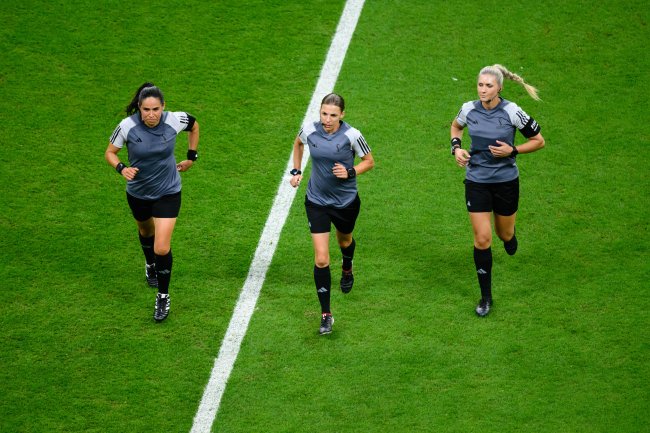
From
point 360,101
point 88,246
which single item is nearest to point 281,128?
point 360,101

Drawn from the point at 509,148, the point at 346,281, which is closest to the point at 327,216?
the point at 346,281

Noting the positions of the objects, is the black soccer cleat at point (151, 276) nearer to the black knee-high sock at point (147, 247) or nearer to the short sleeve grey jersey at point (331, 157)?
the black knee-high sock at point (147, 247)

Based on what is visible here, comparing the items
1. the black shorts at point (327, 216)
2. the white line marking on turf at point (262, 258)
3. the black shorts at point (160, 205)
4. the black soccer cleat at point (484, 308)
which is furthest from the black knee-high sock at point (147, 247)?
the black soccer cleat at point (484, 308)

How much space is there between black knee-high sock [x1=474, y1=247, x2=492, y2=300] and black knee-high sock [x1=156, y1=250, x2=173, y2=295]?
2796 millimetres

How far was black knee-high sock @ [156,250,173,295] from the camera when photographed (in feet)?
30.6

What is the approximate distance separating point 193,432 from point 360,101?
18.0ft

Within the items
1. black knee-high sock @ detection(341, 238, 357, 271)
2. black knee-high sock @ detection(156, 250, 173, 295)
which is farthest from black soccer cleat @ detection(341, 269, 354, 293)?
black knee-high sock @ detection(156, 250, 173, 295)

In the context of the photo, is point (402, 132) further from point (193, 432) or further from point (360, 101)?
point (193, 432)

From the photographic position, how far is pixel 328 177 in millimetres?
9172

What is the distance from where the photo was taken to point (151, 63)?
13039 mm

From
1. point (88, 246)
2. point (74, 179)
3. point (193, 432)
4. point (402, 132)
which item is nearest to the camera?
point (193, 432)

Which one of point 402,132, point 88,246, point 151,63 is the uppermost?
point 151,63

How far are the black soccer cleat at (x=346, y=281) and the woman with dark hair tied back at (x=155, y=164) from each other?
1.67 meters

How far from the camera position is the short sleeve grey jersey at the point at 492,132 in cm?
921
